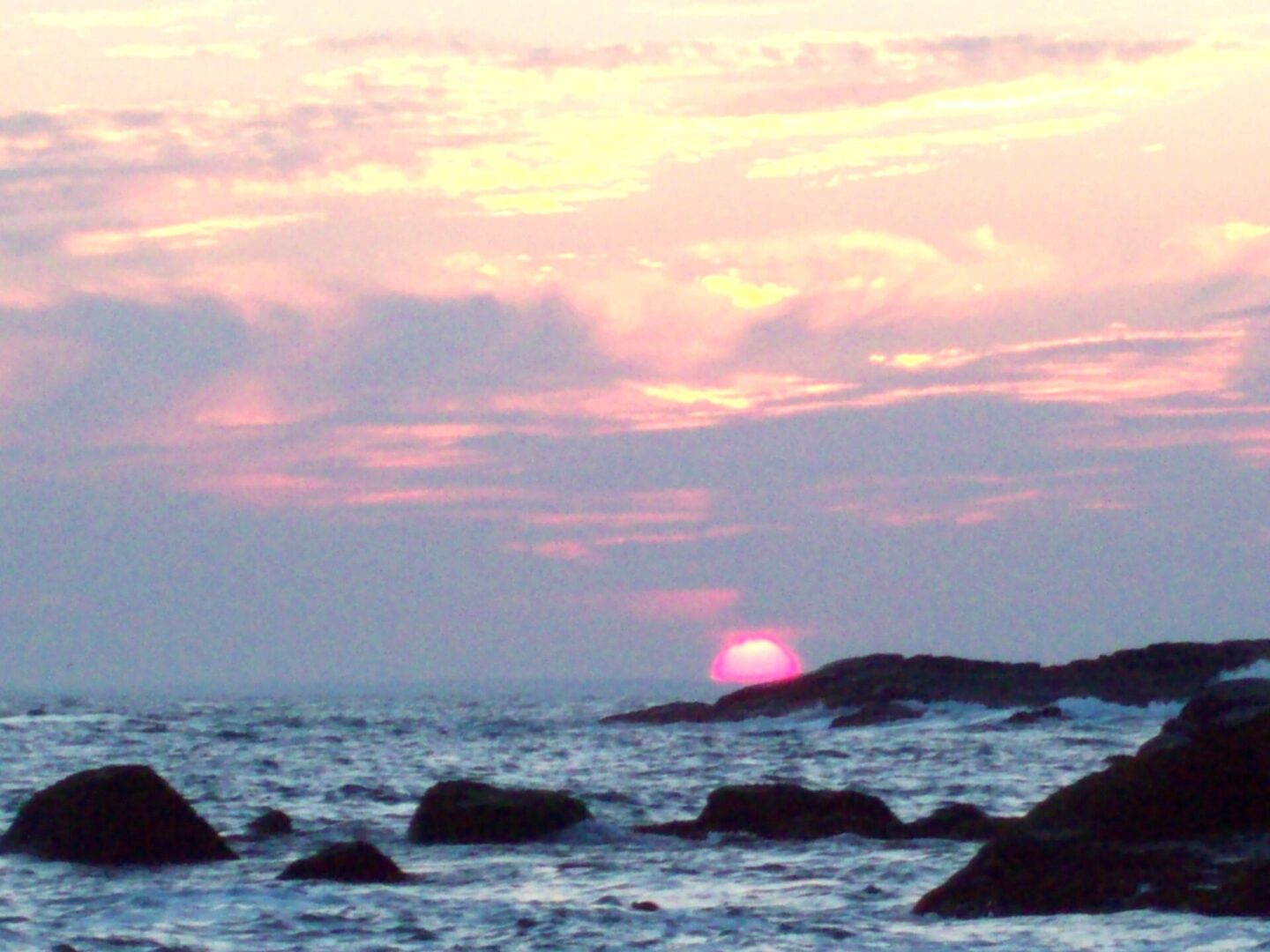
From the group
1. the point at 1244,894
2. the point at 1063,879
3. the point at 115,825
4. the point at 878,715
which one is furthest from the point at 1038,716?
the point at 1244,894

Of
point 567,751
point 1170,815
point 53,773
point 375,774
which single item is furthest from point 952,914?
point 567,751

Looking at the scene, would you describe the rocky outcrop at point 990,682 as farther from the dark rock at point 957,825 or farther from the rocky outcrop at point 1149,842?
the rocky outcrop at point 1149,842

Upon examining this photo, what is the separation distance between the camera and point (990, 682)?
102125mm

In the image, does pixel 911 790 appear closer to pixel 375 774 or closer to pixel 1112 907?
pixel 375 774

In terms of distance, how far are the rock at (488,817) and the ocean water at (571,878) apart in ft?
1.31

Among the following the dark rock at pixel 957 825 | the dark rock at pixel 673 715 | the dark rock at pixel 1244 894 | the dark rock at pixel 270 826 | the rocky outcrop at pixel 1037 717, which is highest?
the dark rock at pixel 673 715

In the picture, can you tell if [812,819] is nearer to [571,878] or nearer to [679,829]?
[679,829]

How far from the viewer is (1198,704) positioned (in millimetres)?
44688

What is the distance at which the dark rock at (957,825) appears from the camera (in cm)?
3075

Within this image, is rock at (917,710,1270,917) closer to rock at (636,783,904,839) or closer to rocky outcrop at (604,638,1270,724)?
rock at (636,783,904,839)

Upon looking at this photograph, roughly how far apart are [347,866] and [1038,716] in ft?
200

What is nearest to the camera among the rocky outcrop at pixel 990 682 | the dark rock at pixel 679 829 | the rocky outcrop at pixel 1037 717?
the dark rock at pixel 679 829

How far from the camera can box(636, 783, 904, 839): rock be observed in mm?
31312

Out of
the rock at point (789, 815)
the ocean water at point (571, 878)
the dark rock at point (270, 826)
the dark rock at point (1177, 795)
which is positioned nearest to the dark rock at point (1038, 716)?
the ocean water at point (571, 878)
